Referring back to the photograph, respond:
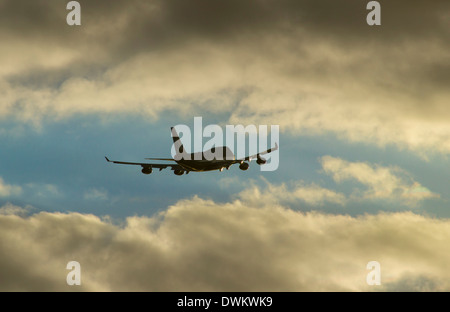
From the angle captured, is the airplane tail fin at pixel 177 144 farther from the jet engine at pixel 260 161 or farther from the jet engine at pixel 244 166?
the jet engine at pixel 260 161

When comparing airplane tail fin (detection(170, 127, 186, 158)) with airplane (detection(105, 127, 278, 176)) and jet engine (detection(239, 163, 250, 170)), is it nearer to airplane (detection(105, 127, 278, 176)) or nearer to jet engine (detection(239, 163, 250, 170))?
airplane (detection(105, 127, 278, 176))

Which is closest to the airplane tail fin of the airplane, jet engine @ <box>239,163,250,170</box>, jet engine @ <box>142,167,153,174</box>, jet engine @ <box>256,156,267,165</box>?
the airplane

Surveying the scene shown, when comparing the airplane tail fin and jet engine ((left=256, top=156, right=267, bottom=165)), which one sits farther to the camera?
the airplane tail fin

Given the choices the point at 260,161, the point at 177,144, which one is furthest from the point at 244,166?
the point at 177,144

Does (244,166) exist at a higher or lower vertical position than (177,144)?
lower

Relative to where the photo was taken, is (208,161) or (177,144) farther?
(177,144)

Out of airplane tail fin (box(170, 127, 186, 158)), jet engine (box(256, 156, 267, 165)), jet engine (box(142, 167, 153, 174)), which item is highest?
airplane tail fin (box(170, 127, 186, 158))

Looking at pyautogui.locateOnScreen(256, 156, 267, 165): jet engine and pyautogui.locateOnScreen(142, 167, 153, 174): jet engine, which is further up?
pyautogui.locateOnScreen(256, 156, 267, 165): jet engine

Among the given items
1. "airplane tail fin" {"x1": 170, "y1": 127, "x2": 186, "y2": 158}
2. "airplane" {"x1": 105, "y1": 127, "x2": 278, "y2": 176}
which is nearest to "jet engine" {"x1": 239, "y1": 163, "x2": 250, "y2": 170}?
"airplane" {"x1": 105, "y1": 127, "x2": 278, "y2": 176}

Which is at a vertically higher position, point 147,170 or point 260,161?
point 260,161

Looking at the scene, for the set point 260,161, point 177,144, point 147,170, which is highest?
point 177,144

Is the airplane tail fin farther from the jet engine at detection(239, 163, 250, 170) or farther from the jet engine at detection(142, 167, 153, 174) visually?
the jet engine at detection(239, 163, 250, 170)

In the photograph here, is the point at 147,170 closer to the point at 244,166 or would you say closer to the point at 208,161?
the point at 208,161
